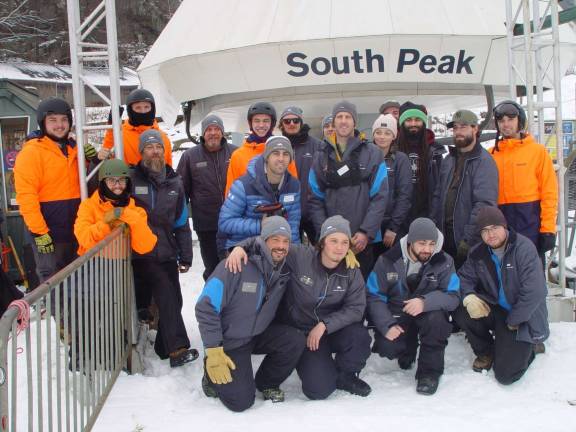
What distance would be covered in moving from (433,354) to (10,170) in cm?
640

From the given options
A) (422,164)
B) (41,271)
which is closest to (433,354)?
(422,164)

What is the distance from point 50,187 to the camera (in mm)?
3928

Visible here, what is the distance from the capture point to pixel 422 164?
425 centimetres

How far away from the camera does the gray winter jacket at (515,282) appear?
3.48 meters

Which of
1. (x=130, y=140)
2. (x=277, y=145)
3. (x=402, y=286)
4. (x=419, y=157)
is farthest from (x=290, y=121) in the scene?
(x=402, y=286)

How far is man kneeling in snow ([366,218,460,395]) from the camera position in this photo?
3.49m

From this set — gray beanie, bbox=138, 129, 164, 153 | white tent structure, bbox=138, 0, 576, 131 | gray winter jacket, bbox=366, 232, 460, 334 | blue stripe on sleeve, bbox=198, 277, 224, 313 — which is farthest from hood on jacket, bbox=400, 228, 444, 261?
white tent structure, bbox=138, 0, 576, 131

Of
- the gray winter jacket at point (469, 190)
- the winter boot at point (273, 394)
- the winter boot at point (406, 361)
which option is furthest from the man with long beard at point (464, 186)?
the winter boot at point (273, 394)

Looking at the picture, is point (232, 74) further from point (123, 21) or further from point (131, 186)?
point (123, 21)

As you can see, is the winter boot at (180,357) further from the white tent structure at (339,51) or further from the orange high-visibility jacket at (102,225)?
the white tent structure at (339,51)

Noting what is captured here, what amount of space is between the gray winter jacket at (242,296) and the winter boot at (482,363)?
1.45 metres

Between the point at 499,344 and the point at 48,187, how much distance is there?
10.7 feet

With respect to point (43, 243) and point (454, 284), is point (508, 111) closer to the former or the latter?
point (454, 284)

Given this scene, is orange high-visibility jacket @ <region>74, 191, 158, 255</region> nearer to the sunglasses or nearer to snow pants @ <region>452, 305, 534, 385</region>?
snow pants @ <region>452, 305, 534, 385</region>
